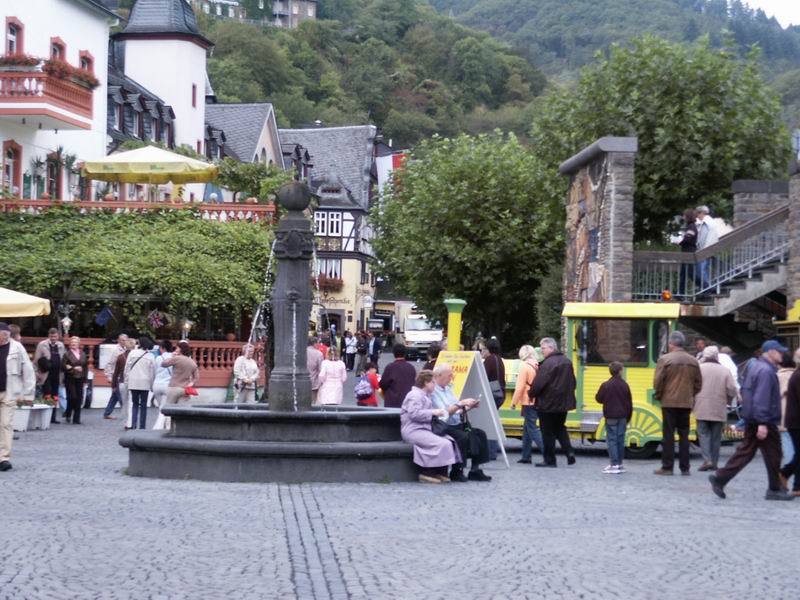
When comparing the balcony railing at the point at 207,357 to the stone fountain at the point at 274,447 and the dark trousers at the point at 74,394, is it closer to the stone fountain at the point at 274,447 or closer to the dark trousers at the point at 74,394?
the dark trousers at the point at 74,394

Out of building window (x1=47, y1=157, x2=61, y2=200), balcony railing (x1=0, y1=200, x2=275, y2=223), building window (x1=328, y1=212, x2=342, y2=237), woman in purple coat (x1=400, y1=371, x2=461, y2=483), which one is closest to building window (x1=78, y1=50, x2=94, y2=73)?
building window (x1=47, y1=157, x2=61, y2=200)

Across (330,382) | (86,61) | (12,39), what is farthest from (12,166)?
(330,382)

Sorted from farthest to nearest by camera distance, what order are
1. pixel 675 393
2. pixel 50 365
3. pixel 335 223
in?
pixel 335 223
pixel 50 365
pixel 675 393

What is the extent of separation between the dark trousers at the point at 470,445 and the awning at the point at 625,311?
548cm

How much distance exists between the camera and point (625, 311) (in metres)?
22.4

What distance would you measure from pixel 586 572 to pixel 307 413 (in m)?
6.82

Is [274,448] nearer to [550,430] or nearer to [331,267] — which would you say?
[550,430]

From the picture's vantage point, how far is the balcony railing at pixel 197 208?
3747 cm

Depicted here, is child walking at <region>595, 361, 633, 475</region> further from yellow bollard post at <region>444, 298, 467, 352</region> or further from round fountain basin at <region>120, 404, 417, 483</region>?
yellow bollard post at <region>444, 298, 467, 352</region>

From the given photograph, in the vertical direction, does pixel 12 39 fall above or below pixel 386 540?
above

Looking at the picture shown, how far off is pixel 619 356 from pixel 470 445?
19.2 ft

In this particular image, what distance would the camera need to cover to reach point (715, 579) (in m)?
9.98

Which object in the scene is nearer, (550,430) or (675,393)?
(675,393)

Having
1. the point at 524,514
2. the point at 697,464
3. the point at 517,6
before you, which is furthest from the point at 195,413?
the point at 517,6
